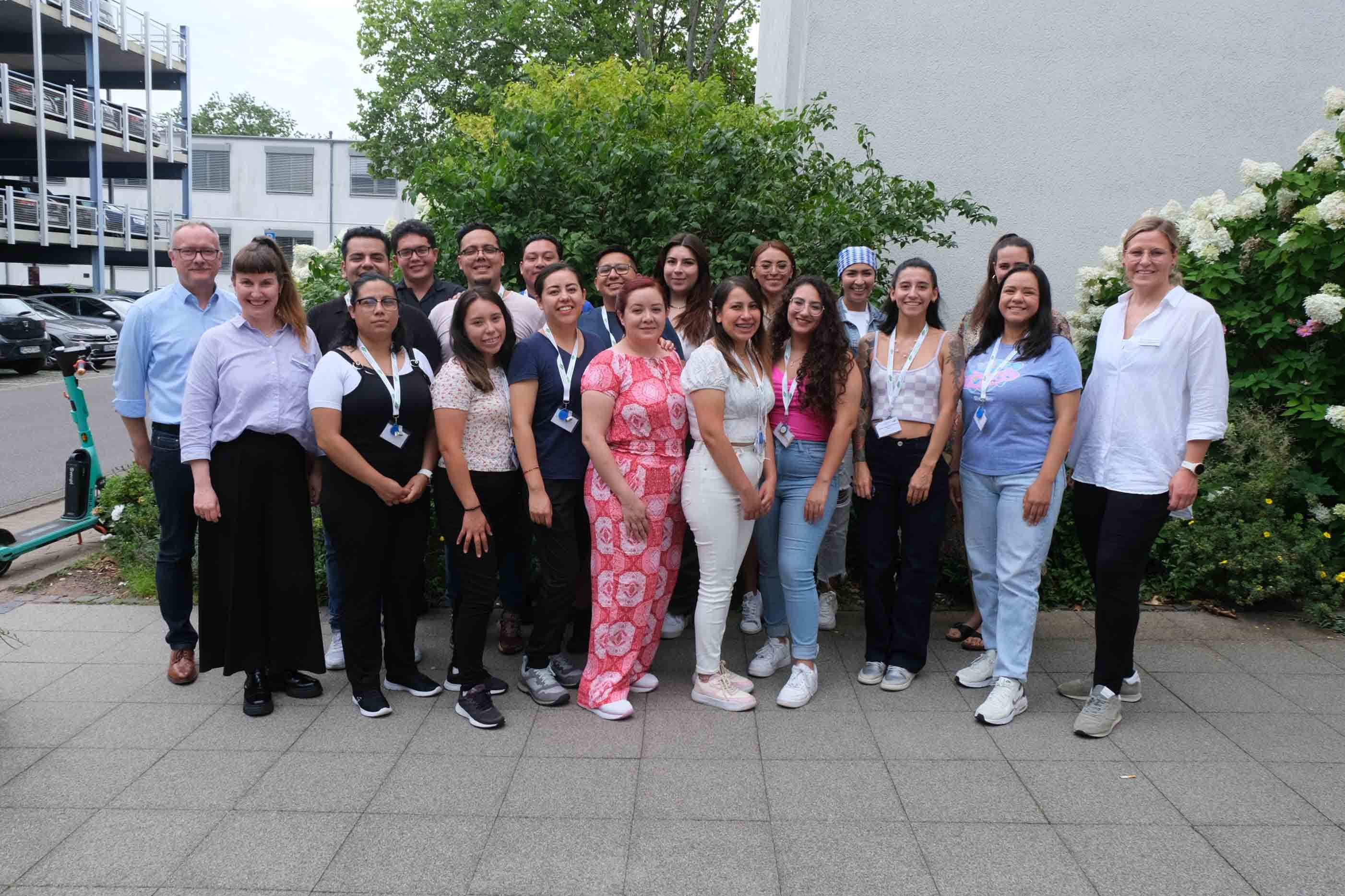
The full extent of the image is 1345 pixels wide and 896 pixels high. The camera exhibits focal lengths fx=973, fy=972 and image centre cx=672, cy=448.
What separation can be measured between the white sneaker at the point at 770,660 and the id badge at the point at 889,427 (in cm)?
113

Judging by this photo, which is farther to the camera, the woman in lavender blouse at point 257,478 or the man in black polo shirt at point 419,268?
the man in black polo shirt at point 419,268

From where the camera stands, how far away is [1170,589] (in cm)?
562

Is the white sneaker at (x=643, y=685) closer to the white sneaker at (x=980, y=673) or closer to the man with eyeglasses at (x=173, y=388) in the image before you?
the white sneaker at (x=980, y=673)

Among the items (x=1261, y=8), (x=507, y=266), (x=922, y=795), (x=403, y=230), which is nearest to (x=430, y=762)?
(x=922, y=795)

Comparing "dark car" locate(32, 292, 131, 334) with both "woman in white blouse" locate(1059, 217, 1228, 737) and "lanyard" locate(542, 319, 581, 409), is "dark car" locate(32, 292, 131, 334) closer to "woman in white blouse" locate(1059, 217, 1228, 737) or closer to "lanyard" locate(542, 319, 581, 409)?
"lanyard" locate(542, 319, 581, 409)

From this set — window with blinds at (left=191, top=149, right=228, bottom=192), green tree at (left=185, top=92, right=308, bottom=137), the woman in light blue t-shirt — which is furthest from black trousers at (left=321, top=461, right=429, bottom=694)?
green tree at (left=185, top=92, right=308, bottom=137)

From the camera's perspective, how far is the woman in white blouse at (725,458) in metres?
4.02

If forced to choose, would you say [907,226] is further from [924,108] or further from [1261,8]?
[1261,8]

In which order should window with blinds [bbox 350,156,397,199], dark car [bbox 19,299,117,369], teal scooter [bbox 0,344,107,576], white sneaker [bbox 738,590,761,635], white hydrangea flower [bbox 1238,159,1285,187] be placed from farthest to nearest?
window with blinds [bbox 350,156,397,199] < dark car [bbox 19,299,117,369] < teal scooter [bbox 0,344,107,576] < white hydrangea flower [bbox 1238,159,1285,187] < white sneaker [bbox 738,590,761,635]

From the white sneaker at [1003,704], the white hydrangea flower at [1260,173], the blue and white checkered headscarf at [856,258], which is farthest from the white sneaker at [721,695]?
the white hydrangea flower at [1260,173]

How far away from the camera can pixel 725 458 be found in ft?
13.2

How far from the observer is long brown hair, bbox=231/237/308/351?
4.03 m

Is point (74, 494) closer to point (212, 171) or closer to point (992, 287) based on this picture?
point (992, 287)

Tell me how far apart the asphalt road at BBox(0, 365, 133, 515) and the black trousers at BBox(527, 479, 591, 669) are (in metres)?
5.73
